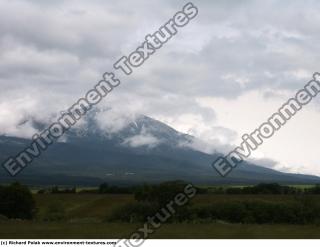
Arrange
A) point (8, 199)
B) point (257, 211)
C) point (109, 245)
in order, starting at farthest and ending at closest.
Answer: point (8, 199), point (257, 211), point (109, 245)

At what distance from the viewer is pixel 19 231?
1196 inches

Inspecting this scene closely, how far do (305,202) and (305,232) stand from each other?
1978 cm

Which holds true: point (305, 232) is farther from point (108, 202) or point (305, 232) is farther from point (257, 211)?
point (108, 202)

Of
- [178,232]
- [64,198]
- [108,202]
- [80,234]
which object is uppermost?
[64,198]

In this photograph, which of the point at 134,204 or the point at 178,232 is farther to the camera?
the point at 134,204

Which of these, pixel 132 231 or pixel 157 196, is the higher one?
pixel 157 196

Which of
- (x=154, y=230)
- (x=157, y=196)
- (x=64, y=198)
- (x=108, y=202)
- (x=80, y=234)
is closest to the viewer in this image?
(x=80, y=234)

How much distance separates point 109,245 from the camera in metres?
24.5

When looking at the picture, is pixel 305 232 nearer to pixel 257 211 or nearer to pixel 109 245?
pixel 109 245

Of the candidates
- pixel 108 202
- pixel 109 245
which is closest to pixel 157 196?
pixel 108 202

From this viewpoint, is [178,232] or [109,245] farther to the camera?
[178,232]

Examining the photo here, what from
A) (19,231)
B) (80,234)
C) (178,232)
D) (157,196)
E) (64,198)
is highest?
(64,198)

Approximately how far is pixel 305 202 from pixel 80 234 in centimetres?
2923

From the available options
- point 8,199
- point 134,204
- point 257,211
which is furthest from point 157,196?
point 8,199
